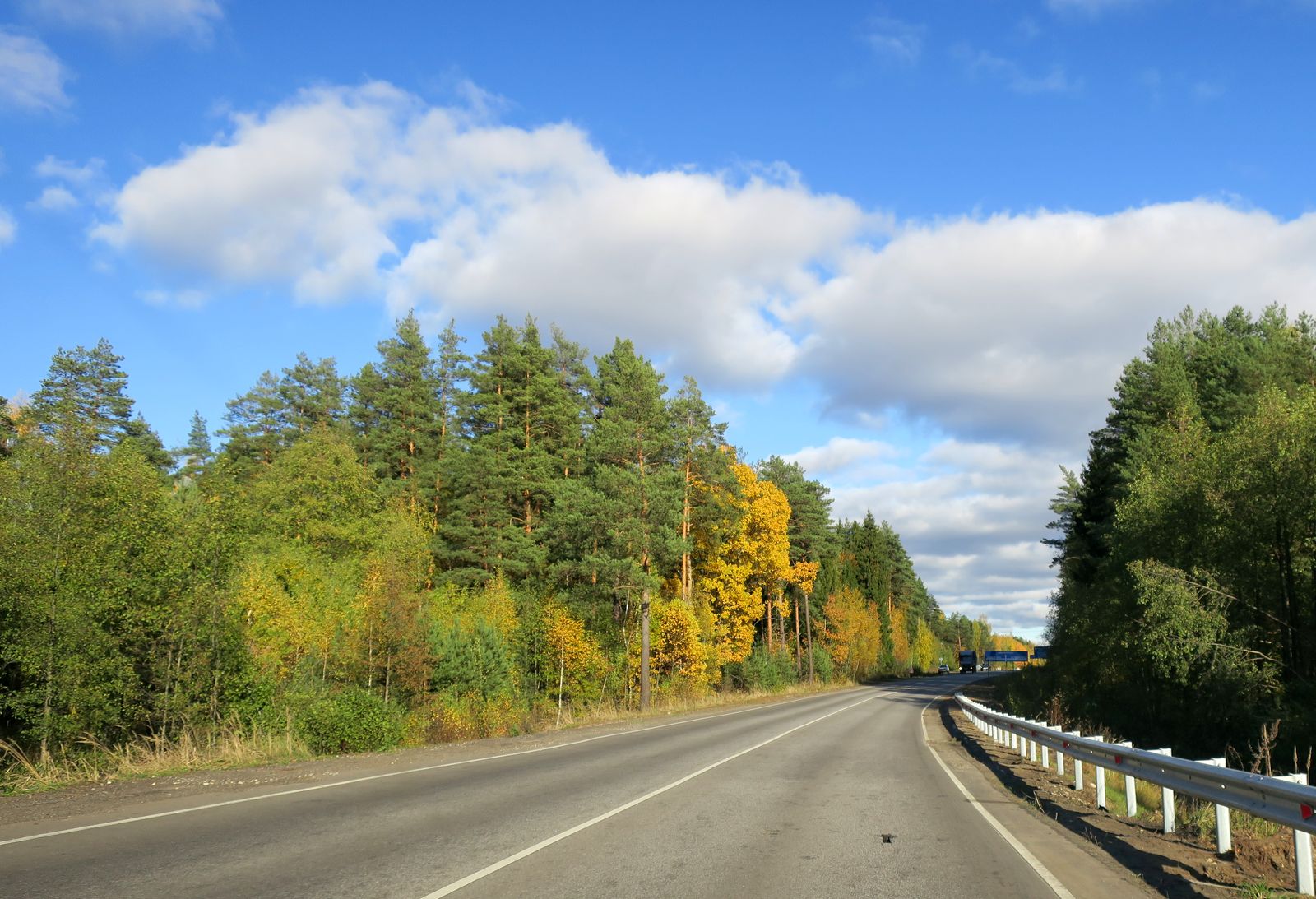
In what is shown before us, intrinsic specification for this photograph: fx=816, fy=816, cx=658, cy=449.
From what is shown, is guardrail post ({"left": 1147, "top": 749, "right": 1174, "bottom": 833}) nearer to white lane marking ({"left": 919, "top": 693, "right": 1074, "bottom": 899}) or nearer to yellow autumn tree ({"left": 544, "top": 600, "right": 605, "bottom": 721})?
white lane marking ({"left": 919, "top": 693, "right": 1074, "bottom": 899})

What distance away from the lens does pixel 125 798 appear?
11.3 m

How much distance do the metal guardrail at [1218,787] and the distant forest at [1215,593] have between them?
9.78 meters

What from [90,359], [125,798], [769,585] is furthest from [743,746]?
[90,359]

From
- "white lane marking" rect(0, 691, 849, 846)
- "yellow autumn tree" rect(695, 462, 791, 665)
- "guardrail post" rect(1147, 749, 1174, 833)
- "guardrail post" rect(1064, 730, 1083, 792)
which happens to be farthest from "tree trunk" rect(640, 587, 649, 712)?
"guardrail post" rect(1147, 749, 1174, 833)

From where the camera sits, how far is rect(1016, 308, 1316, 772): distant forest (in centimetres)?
2436

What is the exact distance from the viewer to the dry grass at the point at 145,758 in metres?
13.4

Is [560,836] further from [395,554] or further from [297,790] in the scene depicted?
[395,554]

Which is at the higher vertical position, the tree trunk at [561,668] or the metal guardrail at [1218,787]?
the metal guardrail at [1218,787]

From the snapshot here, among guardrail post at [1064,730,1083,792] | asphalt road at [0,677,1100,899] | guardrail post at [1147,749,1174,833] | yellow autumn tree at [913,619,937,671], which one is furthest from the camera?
yellow autumn tree at [913,619,937,671]

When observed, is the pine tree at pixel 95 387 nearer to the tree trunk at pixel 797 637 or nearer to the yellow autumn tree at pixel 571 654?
the yellow autumn tree at pixel 571 654

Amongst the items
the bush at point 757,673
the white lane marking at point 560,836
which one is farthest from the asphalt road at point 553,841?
the bush at point 757,673

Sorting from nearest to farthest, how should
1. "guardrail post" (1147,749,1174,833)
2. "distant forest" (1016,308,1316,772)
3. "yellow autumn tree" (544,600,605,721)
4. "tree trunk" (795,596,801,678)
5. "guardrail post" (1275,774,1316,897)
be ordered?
"guardrail post" (1275,774,1316,897), "guardrail post" (1147,749,1174,833), "distant forest" (1016,308,1316,772), "yellow autumn tree" (544,600,605,721), "tree trunk" (795,596,801,678)

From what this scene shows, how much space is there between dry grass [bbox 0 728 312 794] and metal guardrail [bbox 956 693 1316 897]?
14.2 meters

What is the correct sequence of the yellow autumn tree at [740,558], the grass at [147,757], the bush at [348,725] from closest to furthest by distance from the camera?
1. the grass at [147,757]
2. the bush at [348,725]
3. the yellow autumn tree at [740,558]
